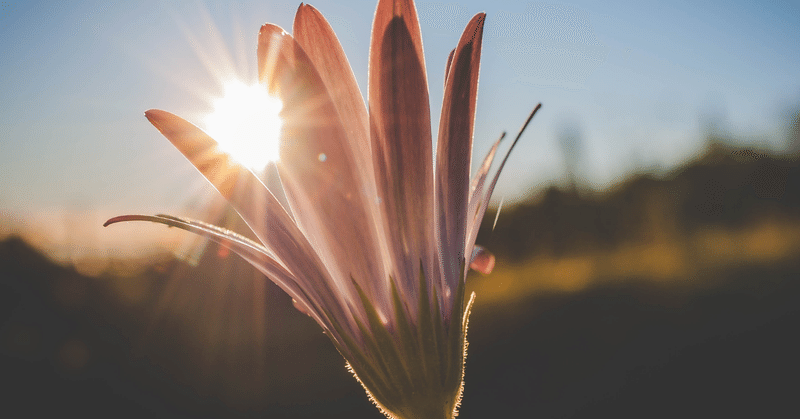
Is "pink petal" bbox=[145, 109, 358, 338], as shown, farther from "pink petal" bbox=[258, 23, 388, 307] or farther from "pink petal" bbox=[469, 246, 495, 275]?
"pink petal" bbox=[469, 246, 495, 275]

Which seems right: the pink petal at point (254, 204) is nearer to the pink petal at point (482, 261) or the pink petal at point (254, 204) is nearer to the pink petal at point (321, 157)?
the pink petal at point (321, 157)

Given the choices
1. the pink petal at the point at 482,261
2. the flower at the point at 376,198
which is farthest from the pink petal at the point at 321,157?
the pink petal at the point at 482,261

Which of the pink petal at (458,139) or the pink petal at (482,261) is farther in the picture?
the pink petal at (482,261)

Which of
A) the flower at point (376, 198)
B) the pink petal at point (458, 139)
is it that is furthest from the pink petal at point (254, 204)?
the pink petal at point (458, 139)

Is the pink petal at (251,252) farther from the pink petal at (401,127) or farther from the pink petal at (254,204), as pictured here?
the pink petal at (401,127)

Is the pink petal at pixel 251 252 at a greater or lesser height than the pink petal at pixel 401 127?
lesser

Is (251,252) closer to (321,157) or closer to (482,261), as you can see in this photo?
(321,157)

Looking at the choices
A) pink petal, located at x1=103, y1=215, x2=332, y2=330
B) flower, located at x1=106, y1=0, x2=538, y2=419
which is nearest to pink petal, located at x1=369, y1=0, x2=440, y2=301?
flower, located at x1=106, y1=0, x2=538, y2=419

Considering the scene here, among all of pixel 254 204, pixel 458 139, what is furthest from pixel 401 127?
pixel 254 204

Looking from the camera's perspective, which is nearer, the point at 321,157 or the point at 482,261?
the point at 321,157

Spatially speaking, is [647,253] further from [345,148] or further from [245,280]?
[345,148]
